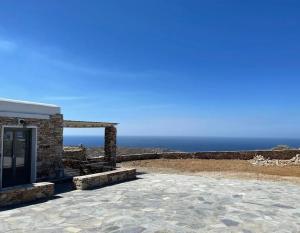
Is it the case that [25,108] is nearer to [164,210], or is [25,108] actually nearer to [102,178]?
[102,178]

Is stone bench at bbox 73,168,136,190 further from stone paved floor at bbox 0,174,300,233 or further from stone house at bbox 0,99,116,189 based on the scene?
stone house at bbox 0,99,116,189

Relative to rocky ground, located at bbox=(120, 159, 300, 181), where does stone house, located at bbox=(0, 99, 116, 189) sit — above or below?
above

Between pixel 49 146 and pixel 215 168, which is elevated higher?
pixel 49 146

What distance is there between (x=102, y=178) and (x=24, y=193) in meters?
4.01

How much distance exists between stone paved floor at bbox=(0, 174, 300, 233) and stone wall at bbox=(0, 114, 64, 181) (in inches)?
111

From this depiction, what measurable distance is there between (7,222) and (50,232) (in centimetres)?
146

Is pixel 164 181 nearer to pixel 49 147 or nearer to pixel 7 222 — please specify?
pixel 49 147

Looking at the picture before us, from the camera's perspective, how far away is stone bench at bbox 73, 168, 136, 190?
13852 mm

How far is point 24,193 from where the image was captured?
11.5 m

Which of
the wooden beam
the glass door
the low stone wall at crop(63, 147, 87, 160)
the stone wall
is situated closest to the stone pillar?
the wooden beam

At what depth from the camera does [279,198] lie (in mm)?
12828

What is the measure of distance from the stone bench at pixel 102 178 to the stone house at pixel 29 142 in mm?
2162

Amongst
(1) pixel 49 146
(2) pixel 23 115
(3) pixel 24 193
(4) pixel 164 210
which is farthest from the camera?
(1) pixel 49 146

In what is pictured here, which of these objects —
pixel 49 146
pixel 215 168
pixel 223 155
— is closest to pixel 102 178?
pixel 49 146
